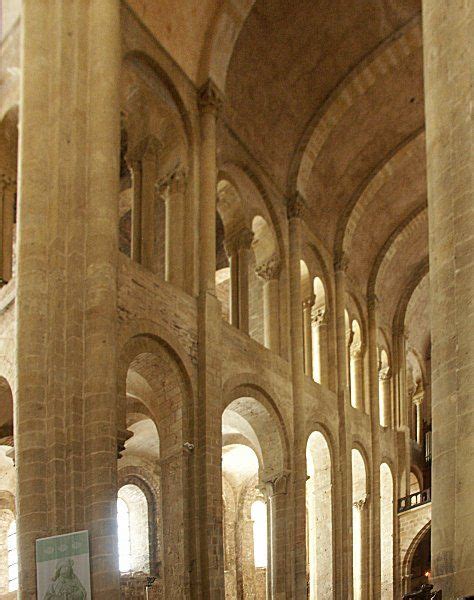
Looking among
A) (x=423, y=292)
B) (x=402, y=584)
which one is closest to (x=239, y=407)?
(x=402, y=584)

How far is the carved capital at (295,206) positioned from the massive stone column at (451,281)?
13296mm

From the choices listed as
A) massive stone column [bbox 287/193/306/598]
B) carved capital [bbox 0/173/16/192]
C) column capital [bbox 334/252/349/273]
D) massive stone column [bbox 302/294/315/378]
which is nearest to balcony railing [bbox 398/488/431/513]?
massive stone column [bbox 302/294/315/378]

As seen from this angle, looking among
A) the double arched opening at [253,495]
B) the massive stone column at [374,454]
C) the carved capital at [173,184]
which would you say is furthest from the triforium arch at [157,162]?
the massive stone column at [374,454]

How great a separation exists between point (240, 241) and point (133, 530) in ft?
28.9

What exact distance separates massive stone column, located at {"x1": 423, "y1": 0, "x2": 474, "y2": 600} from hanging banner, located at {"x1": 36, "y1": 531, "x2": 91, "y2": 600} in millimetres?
6351

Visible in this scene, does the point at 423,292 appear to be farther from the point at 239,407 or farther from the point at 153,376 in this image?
the point at 153,376

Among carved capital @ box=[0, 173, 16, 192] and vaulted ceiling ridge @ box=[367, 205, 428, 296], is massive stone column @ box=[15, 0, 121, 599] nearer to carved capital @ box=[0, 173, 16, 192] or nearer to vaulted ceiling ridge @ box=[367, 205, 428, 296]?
carved capital @ box=[0, 173, 16, 192]

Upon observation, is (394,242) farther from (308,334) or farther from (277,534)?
(277,534)

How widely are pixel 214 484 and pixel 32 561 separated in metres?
4.29

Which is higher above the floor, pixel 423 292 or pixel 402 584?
pixel 423 292

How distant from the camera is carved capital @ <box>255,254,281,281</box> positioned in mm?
20234

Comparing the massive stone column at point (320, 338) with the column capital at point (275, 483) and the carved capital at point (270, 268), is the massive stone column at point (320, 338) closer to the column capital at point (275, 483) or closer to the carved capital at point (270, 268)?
the carved capital at point (270, 268)

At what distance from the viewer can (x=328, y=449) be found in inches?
858

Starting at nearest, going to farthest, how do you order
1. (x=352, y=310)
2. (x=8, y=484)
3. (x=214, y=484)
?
(x=214, y=484), (x=8, y=484), (x=352, y=310)
